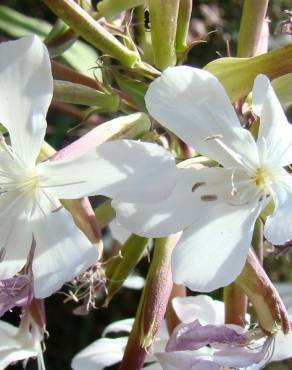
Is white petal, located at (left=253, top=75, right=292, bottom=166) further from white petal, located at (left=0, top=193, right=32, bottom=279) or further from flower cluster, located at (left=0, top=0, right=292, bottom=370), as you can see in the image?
white petal, located at (left=0, top=193, right=32, bottom=279)

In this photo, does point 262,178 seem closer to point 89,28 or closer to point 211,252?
point 211,252

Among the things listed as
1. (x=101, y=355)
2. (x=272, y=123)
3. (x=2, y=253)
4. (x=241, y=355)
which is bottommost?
(x=101, y=355)

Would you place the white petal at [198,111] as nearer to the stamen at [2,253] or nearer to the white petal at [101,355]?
the stamen at [2,253]

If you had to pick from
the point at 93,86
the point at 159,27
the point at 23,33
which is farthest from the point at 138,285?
the point at 159,27

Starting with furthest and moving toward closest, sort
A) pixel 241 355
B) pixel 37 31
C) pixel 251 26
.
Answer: pixel 37 31
pixel 251 26
pixel 241 355

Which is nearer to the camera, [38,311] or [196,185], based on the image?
[196,185]

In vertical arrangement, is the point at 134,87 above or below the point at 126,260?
above

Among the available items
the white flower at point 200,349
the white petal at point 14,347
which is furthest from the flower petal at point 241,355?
the white petal at point 14,347

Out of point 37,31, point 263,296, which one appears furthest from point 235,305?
point 37,31
